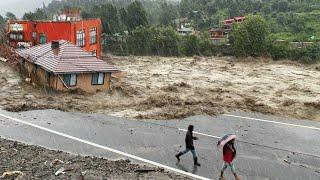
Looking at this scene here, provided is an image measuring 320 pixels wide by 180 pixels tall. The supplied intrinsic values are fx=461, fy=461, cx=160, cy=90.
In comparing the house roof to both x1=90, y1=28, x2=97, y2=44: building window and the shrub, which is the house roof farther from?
the shrub

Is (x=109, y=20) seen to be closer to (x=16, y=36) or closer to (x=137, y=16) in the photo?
(x=137, y=16)

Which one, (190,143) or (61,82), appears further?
(61,82)

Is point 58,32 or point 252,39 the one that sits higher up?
point 58,32

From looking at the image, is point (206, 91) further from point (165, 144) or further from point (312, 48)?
point (312, 48)

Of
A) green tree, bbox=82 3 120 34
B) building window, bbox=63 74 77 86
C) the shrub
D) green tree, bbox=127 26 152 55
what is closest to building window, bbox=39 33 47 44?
building window, bbox=63 74 77 86

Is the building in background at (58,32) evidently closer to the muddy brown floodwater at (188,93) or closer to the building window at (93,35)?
the building window at (93,35)

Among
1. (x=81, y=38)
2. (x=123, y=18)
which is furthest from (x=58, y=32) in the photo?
(x=123, y=18)

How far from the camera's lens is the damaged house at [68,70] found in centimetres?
2890

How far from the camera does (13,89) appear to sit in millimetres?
30578

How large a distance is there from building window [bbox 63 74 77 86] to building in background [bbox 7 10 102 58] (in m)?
12.0

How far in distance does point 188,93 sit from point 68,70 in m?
8.14

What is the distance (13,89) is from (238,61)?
87.2ft

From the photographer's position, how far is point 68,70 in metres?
28.5

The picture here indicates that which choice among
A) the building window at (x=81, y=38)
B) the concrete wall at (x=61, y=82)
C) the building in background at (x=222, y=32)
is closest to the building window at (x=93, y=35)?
the building window at (x=81, y=38)
